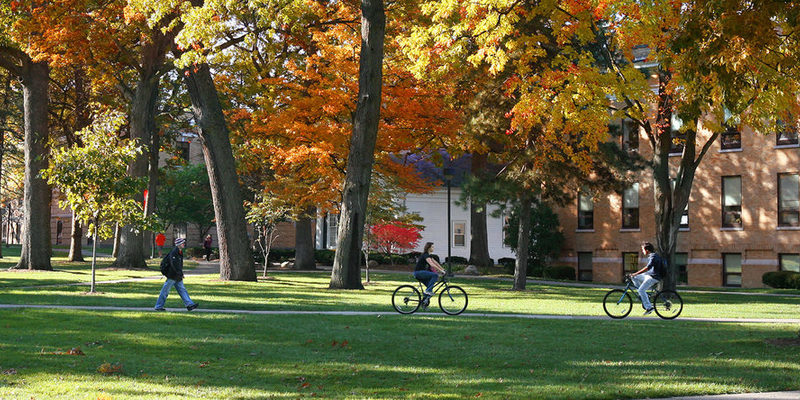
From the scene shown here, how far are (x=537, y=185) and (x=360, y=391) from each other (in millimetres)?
20090

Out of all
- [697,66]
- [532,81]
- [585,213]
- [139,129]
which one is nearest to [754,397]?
[697,66]

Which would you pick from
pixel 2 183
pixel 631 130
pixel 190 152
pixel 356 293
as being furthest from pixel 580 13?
pixel 190 152

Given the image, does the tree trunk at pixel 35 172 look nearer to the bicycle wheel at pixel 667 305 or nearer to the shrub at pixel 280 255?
the shrub at pixel 280 255

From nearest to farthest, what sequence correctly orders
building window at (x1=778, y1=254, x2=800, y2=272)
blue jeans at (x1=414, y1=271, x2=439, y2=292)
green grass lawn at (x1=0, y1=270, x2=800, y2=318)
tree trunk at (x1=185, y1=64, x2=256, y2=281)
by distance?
blue jeans at (x1=414, y1=271, x2=439, y2=292)
green grass lawn at (x1=0, y1=270, x2=800, y2=318)
tree trunk at (x1=185, y1=64, x2=256, y2=281)
building window at (x1=778, y1=254, x2=800, y2=272)

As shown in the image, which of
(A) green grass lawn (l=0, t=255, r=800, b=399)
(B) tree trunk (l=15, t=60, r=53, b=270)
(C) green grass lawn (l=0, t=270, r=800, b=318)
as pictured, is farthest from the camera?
(B) tree trunk (l=15, t=60, r=53, b=270)

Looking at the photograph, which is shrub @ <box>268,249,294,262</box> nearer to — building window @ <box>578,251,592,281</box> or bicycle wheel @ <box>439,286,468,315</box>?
building window @ <box>578,251,592,281</box>

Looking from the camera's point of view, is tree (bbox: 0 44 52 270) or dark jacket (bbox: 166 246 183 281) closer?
dark jacket (bbox: 166 246 183 281)

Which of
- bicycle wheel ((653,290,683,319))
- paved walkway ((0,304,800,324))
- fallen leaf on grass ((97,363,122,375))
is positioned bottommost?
fallen leaf on grass ((97,363,122,375))

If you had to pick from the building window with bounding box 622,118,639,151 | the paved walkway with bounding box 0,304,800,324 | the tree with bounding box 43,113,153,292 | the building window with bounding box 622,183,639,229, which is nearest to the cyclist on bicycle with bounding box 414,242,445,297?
the paved walkway with bounding box 0,304,800,324

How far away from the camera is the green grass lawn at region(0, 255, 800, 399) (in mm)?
9664

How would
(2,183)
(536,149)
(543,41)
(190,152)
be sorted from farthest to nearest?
(190,152)
(2,183)
(536,149)
(543,41)

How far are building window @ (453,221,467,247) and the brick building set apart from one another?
60.7 ft

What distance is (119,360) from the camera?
11367 mm

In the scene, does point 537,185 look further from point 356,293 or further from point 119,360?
point 119,360
